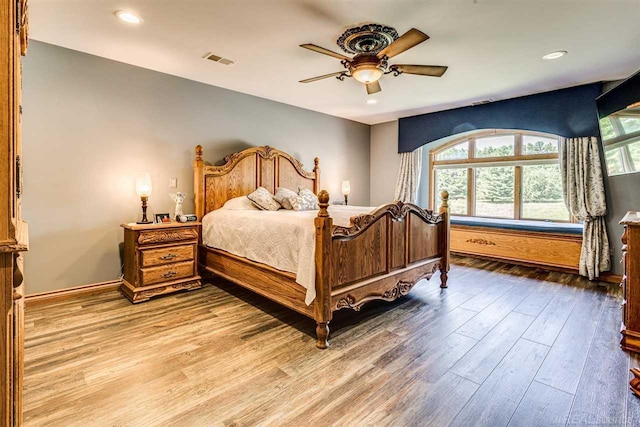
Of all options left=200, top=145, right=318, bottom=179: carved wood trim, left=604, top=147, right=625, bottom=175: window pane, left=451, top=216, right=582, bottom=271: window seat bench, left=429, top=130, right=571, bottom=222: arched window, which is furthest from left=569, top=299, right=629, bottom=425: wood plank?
left=200, top=145, right=318, bottom=179: carved wood trim

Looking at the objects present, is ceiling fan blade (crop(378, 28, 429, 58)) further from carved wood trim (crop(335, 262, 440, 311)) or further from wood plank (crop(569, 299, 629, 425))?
wood plank (crop(569, 299, 629, 425))

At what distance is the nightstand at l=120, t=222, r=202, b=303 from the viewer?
317cm

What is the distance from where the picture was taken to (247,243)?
310 cm

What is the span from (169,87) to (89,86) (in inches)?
31.4

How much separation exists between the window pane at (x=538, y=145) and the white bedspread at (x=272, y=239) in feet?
12.7

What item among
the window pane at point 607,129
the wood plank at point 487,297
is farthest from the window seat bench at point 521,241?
the window pane at point 607,129

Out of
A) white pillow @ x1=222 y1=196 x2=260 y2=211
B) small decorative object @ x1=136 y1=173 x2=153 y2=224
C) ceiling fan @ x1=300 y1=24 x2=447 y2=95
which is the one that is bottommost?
white pillow @ x1=222 y1=196 x2=260 y2=211

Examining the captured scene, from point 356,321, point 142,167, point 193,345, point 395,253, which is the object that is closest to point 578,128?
point 395,253

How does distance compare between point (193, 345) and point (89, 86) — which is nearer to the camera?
point (193, 345)

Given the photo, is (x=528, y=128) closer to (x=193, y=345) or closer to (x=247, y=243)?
(x=247, y=243)

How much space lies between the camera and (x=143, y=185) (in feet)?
11.0

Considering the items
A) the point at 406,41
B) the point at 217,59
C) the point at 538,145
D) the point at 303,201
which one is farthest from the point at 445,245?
the point at 217,59

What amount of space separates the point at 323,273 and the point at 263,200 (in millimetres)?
2068

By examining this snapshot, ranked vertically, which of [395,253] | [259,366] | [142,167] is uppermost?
[142,167]
